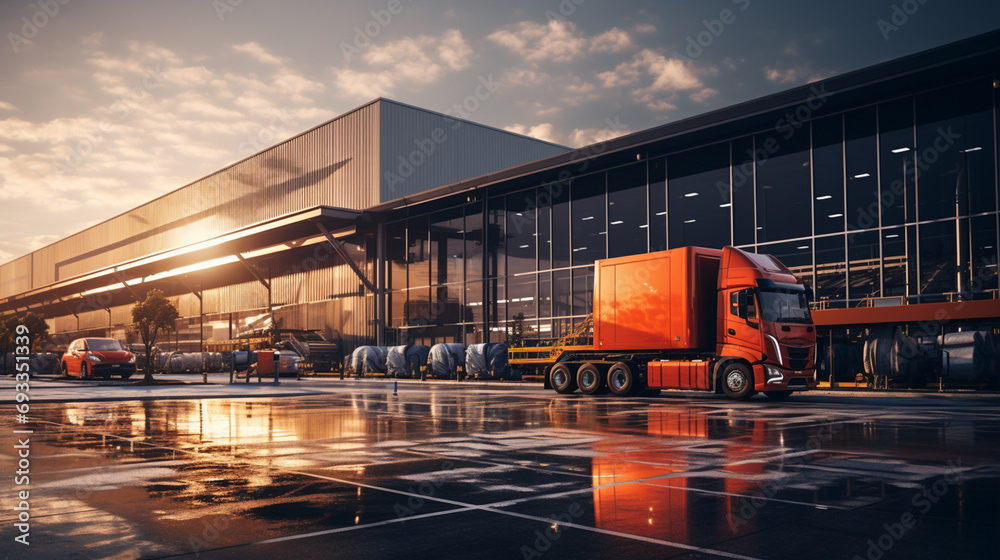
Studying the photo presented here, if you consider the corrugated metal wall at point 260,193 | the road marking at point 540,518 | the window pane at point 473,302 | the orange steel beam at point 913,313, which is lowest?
the road marking at point 540,518

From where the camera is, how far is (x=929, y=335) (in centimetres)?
2383

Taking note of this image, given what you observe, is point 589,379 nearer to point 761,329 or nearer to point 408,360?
point 761,329

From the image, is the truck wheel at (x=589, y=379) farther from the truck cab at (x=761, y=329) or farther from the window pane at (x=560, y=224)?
the window pane at (x=560, y=224)

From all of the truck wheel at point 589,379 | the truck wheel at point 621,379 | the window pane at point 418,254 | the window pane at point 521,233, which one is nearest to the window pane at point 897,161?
the truck wheel at point 621,379

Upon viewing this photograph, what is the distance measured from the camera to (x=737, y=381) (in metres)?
20.5

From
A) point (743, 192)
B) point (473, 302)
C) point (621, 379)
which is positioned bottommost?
point (621, 379)

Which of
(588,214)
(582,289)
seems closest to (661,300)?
(582,289)

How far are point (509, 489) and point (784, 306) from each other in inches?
602

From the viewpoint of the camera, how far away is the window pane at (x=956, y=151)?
2544 cm

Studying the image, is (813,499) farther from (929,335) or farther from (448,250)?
(448,250)

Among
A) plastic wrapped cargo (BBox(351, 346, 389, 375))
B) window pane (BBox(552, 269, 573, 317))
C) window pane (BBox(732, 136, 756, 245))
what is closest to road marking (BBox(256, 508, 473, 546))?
window pane (BBox(732, 136, 756, 245))

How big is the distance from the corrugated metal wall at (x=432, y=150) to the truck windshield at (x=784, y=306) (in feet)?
108

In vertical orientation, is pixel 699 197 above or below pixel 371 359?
above

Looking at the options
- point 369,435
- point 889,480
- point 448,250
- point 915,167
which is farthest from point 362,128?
point 889,480
